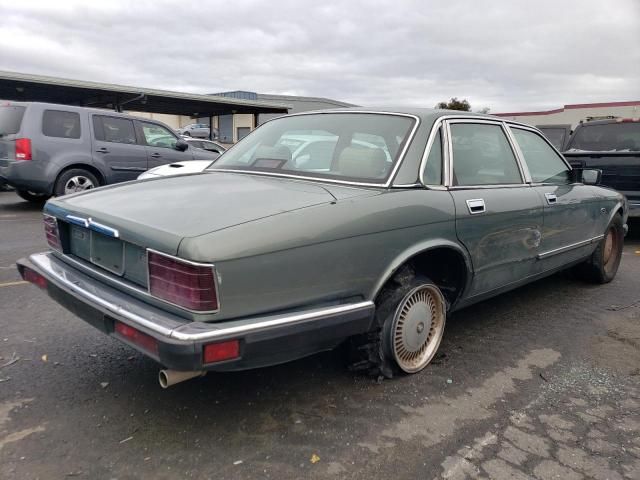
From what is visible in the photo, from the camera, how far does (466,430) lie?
8.43ft

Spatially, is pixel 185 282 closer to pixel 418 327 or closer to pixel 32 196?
pixel 418 327

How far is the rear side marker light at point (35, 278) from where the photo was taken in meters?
Answer: 2.86

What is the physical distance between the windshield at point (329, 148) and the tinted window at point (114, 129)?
19.8 feet

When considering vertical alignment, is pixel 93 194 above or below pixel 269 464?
above

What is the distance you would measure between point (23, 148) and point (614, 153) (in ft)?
28.1

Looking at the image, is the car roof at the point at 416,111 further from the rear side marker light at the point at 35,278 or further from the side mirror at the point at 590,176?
the rear side marker light at the point at 35,278

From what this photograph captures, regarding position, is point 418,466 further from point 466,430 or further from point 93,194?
point 93,194

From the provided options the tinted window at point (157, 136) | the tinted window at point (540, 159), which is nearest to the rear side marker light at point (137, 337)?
the tinted window at point (540, 159)

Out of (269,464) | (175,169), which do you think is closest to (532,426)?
(269,464)

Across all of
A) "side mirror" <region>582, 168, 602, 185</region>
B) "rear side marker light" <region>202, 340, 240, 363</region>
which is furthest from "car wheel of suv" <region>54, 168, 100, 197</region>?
"rear side marker light" <region>202, 340, 240, 363</region>

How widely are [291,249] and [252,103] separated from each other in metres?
21.8

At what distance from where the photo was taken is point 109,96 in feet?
62.6

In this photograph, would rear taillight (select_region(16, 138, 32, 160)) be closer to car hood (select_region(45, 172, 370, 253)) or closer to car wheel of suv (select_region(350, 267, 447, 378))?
car hood (select_region(45, 172, 370, 253))

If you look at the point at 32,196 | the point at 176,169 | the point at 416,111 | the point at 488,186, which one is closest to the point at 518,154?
the point at 488,186
